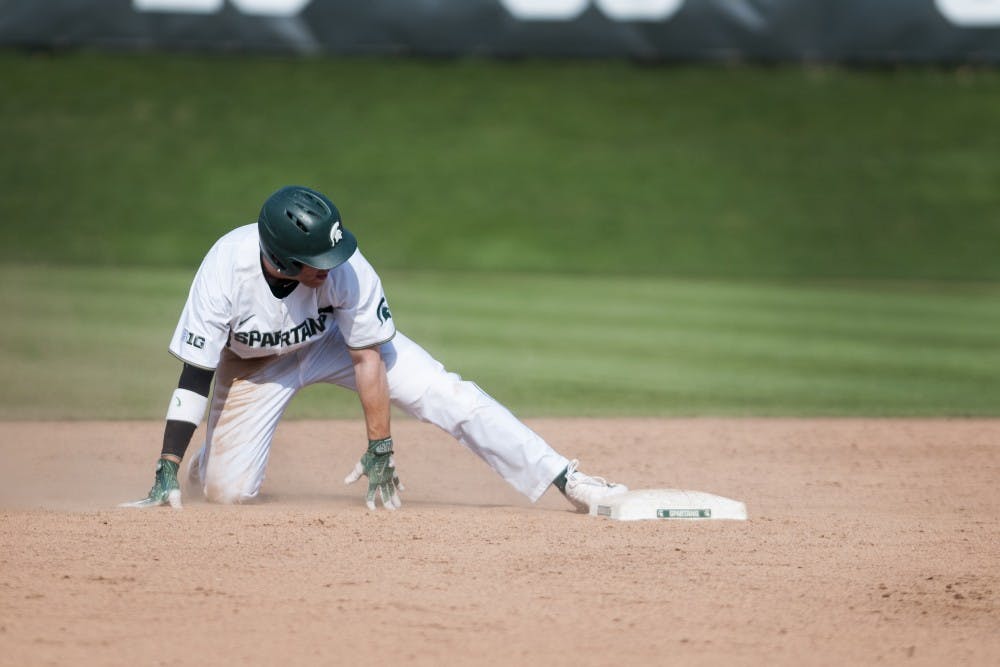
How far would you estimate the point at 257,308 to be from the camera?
5.77 metres

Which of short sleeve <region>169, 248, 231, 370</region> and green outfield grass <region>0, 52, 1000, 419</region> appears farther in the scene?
green outfield grass <region>0, 52, 1000, 419</region>

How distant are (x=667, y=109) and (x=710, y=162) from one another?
155 centimetres

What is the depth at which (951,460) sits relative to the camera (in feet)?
24.5

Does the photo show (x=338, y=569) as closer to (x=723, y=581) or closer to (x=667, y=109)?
(x=723, y=581)

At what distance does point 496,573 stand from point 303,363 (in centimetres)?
201

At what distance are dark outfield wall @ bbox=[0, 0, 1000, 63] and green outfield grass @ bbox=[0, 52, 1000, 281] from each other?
707mm

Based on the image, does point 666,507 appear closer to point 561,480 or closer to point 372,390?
point 561,480

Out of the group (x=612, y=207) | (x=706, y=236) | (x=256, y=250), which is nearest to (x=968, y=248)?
(x=706, y=236)

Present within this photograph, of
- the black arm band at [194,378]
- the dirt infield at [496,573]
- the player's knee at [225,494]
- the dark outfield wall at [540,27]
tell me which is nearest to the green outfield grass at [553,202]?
the dark outfield wall at [540,27]

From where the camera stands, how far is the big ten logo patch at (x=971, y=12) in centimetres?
1966

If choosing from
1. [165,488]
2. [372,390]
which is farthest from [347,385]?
[165,488]

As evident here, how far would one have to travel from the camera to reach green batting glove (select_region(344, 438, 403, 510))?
580 cm

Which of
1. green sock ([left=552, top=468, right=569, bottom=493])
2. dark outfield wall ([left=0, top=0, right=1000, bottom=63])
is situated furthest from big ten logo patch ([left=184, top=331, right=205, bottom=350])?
dark outfield wall ([left=0, top=0, right=1000, bottom=63])

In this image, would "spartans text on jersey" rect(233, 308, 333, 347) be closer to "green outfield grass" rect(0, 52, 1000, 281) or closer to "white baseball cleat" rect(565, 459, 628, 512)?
"white baseball cleat" rect(565, 459, 628, 512)
